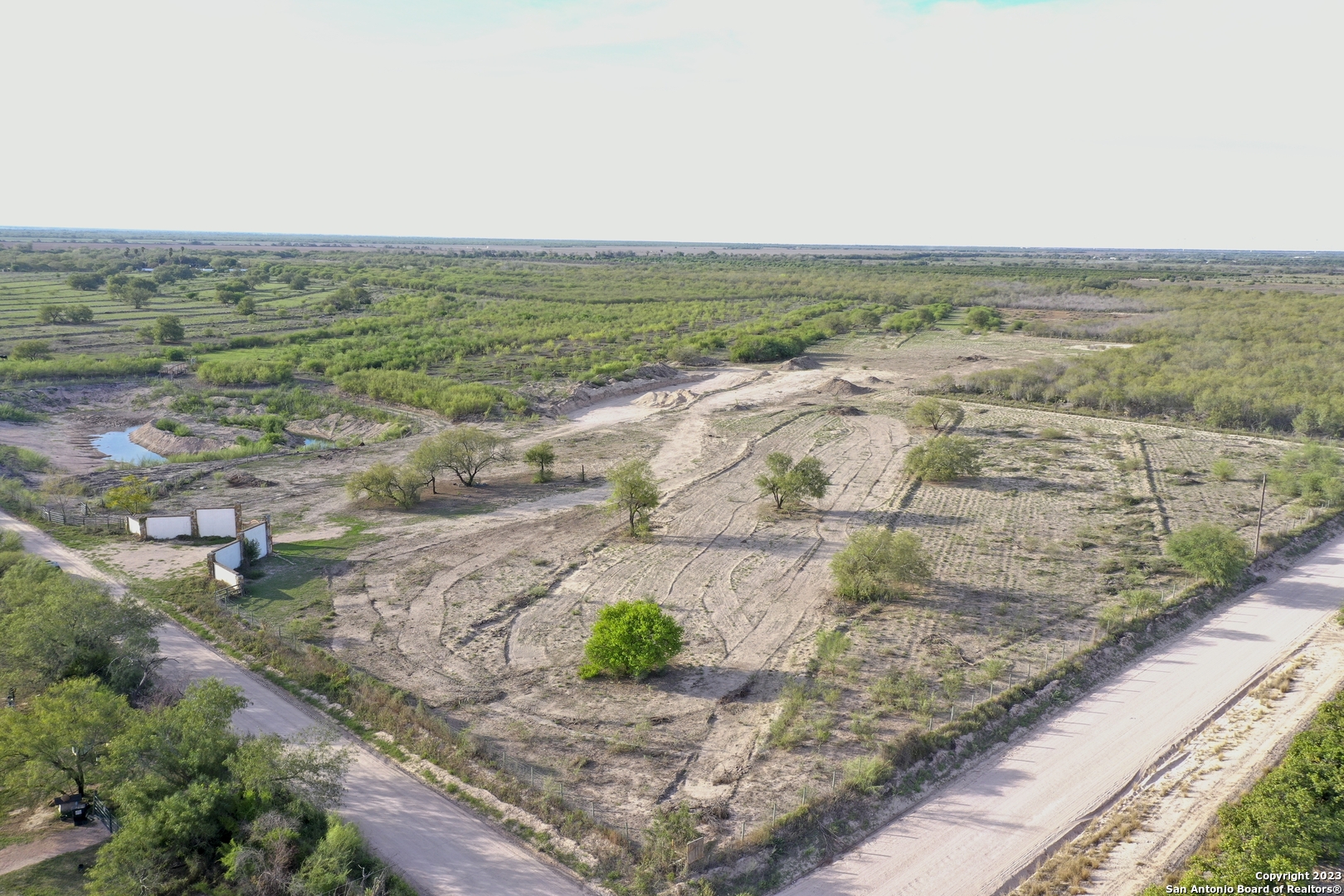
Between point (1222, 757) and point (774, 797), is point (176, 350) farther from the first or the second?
point (1222, 757)

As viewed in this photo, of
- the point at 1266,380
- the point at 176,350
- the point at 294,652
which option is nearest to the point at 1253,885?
the point at 294,652

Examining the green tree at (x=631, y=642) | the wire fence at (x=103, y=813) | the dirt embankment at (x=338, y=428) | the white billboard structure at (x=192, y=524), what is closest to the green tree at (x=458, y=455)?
the white billboard structure at (x=192, y=524)

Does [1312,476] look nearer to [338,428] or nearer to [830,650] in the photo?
[830,650]

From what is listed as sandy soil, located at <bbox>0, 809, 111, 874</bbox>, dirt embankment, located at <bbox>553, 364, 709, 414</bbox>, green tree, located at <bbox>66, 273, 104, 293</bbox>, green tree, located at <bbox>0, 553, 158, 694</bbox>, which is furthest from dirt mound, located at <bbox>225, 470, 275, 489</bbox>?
green tree, located at <bbox>66, 273, 104, 293</bbox>

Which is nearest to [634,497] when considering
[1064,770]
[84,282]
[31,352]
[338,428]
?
[1064,770]

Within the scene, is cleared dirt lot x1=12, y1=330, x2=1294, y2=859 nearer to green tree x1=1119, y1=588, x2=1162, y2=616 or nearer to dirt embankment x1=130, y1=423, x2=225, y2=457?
green tree x1=1119, y1=588, x2=1162, y2=616

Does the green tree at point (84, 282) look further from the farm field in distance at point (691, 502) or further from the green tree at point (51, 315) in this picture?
the green tree at point (51, 315)
